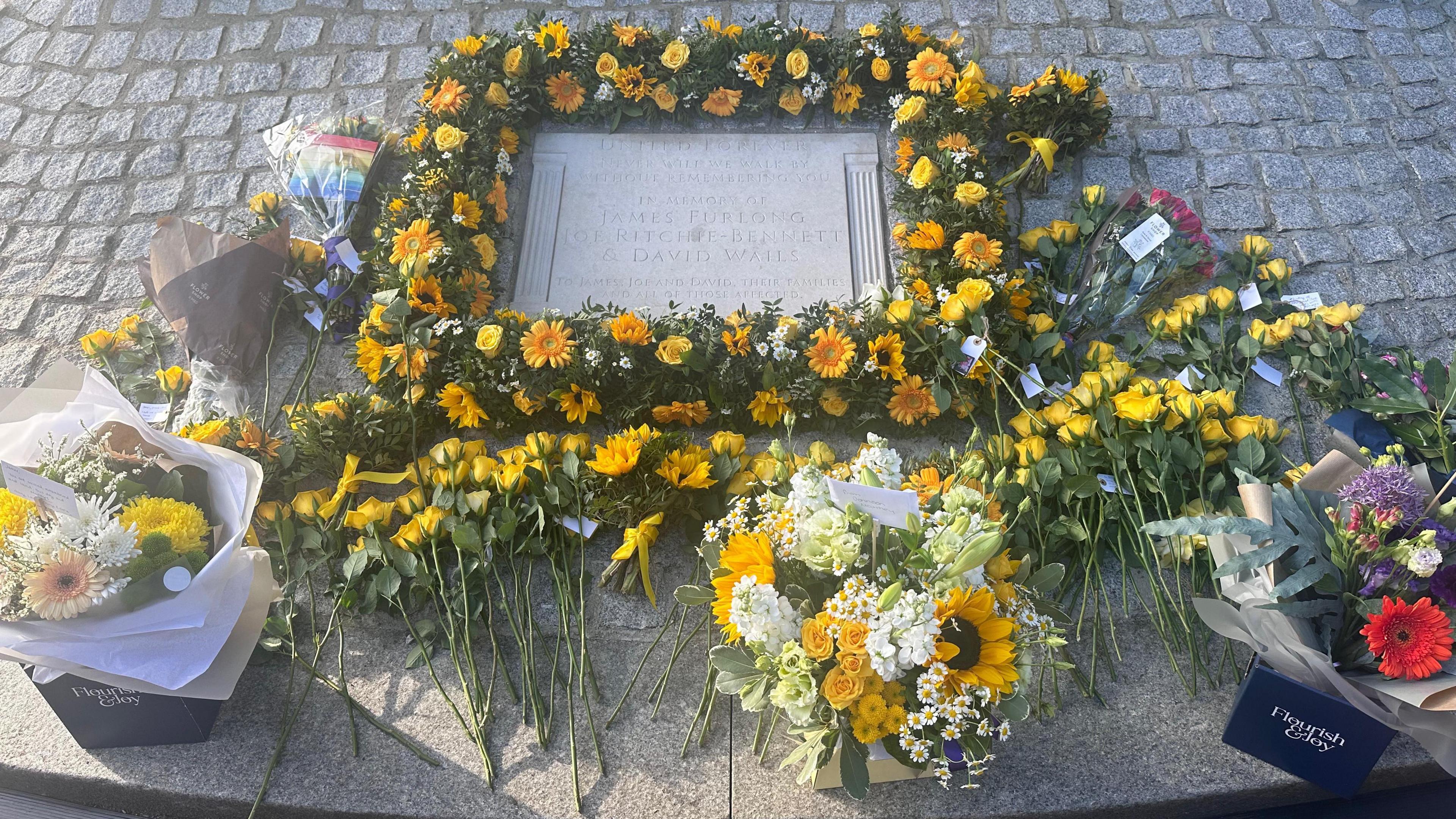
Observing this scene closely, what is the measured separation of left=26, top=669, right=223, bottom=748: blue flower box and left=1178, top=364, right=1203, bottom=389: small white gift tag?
10.4 ft

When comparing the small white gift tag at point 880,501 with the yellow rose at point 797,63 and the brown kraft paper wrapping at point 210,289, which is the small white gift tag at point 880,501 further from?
the yellow rose at point 797,63

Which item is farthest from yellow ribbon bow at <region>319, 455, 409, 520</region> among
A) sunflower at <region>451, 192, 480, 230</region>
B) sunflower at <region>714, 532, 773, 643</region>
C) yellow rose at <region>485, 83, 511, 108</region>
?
yellow rose at <region>485, 83, 511, 108</region>

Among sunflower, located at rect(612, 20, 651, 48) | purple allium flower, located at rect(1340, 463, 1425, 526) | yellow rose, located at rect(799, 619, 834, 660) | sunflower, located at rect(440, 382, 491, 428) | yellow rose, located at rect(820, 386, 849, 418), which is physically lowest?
sunflower, located at rect(440, 382, 491, 428)

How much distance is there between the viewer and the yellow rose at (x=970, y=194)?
3.39m

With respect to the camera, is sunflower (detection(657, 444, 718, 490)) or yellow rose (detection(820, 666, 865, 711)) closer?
yellow rose (detection(820, 666, 865, 711))

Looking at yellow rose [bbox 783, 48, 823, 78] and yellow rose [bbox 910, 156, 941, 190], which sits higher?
yellow rose [bbox 783, 48, 823, 78]

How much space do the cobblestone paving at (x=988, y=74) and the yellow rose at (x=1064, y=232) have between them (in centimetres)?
22

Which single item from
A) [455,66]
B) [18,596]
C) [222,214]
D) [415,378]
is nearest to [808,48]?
[455,66]

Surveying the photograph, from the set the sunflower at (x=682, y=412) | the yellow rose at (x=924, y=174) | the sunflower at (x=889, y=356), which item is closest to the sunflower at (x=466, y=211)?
the sunflower at (x=682, y=412)

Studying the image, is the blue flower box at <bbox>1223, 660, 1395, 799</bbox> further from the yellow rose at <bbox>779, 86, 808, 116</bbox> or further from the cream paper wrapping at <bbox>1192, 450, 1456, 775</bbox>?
the yellow rose at <bbox>779, 86, 808, 116</bbox>

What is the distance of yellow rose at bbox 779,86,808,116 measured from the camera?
13.0 ft

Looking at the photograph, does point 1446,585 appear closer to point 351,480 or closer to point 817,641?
point 817,641

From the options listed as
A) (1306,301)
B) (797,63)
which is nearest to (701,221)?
(797,63)

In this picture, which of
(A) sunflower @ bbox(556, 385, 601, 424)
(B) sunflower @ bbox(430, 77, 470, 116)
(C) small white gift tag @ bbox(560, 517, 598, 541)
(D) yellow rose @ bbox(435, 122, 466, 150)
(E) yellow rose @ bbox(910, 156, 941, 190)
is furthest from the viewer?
(B) sunflower @ bbox(430, 77, 470, 116)
